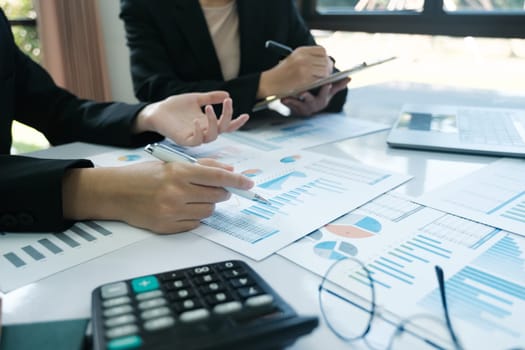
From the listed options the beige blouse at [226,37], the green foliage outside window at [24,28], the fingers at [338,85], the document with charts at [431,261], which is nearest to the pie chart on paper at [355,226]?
the document with charts at [431,261]

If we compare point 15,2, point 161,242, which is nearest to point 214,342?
point 161,242

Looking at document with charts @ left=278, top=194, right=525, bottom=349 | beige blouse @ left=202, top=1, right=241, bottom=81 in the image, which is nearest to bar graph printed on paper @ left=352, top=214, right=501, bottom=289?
document with charts @ left=278, top=194, right=525, bottom=349

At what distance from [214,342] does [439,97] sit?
1.09 meters

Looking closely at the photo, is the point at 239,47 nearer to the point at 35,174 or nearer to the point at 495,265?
the point at 35,174

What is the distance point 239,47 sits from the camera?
1.17 meters

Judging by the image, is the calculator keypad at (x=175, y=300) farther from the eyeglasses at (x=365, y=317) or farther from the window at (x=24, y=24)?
the window at (x=24, y=24)

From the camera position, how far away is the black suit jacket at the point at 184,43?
103cm

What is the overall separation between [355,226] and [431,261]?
10 cm

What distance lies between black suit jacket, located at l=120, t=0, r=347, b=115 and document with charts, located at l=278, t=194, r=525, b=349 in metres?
0.56

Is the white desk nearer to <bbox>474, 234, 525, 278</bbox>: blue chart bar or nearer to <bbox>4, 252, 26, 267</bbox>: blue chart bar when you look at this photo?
<bbox>4, 252, 26, 267</bbox>: blue chart bar

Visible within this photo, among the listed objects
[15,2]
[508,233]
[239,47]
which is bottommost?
[508,233]

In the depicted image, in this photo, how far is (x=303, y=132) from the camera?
899 mm

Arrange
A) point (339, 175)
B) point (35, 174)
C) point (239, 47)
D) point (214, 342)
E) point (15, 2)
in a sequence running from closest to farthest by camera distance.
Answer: point (214, 342), point (35, 174), point (339, 175), point (239, 47), point (15, 2)

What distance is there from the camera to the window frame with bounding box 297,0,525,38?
61.6 inches
